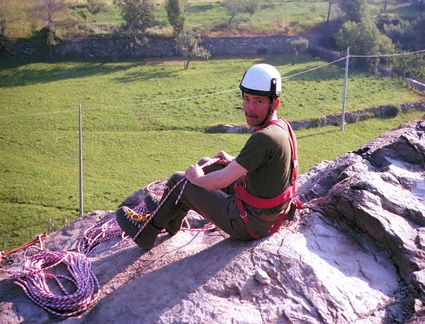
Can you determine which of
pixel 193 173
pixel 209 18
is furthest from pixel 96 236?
pixel 209 18

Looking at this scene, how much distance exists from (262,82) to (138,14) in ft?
127

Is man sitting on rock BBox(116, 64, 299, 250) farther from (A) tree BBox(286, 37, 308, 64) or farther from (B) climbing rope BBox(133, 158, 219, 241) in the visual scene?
(A) tree BBox(286, 37, 308, 64)

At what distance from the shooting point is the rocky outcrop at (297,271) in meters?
4.99

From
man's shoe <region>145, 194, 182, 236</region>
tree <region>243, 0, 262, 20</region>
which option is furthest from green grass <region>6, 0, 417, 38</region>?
man's shoe <region>145, 194, 182, 236</region>

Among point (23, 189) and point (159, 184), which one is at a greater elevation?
point (159, 184)

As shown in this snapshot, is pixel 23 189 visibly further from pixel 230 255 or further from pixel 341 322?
pixel 341 322

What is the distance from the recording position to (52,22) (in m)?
41.0

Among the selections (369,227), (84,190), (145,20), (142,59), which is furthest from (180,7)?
(369,227)

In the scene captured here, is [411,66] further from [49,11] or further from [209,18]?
[49,11]

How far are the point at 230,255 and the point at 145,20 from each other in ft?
128

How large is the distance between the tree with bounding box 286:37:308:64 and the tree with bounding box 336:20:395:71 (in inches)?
112

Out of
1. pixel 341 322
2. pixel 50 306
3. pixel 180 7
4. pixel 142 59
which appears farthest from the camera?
pixel 180 7

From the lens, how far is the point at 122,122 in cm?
2712

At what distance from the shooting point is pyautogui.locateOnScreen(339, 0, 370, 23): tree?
46.9 m
